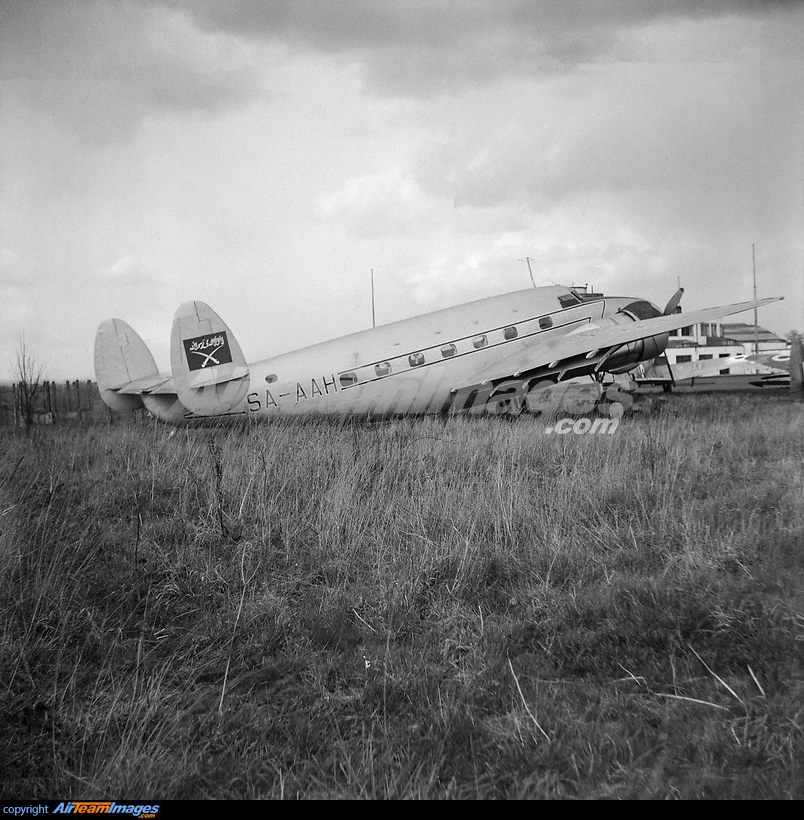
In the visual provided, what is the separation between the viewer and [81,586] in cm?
376

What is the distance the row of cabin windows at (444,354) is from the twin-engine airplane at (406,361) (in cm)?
2

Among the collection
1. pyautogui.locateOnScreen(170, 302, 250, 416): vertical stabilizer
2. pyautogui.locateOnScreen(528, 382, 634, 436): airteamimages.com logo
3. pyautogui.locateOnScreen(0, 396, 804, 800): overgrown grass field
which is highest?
pyautogui.locateOnScreen(170, 302, 250, 416): vertical stabilizer

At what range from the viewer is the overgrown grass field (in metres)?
2.22

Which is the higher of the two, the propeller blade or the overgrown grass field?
the propeller blade

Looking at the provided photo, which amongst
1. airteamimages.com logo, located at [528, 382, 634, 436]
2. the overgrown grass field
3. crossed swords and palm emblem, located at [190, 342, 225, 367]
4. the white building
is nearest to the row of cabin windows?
crossed swords and palm emblem, located at [190, 342, 225, 367]

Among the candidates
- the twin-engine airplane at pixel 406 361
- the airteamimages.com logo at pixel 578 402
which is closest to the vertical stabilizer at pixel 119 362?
the twin-engine airplane at pixel 406 361

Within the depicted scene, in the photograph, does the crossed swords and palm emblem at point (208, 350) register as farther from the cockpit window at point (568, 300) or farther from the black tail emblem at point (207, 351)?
the cockpit window at point (568, 300)

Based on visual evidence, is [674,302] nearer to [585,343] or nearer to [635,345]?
[635,345]

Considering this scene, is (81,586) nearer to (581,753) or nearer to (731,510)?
(581,753)

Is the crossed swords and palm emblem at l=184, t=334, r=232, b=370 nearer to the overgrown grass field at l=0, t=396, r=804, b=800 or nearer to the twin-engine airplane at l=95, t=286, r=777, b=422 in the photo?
the twin-engine airplane at l=95, t=286, r=777, b=422
